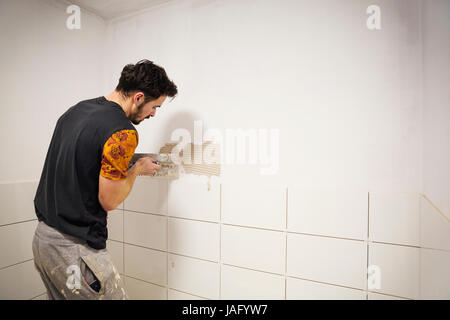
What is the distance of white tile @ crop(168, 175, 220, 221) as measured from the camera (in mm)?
1122

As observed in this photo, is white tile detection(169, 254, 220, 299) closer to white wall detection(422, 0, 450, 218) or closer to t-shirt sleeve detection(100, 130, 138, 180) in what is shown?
t-shirt sleeve detection(100, 130, 138, 180)

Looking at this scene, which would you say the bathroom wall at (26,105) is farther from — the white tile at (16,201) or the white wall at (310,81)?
the white wall at (310,81)

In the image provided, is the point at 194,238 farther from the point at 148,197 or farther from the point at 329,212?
the point at 329,212

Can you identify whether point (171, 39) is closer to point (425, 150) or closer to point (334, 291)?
point (425, 150)

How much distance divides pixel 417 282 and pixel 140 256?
1.29m

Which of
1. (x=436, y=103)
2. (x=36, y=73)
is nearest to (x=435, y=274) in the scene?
(x=436, y=103)

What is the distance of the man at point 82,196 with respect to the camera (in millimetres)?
750

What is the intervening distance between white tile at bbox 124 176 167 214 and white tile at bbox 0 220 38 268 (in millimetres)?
474

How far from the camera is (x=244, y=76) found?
1.06 metres

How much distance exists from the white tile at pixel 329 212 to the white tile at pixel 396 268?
0.08 meters

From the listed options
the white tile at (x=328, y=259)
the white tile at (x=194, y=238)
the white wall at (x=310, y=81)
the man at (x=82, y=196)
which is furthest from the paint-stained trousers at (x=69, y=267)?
the white tile at (x=328, y=259)

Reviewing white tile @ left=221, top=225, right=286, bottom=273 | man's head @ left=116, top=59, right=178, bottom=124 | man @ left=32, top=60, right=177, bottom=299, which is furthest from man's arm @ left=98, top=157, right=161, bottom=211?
white tile @ left=221, top=225, right=286, bottom=273

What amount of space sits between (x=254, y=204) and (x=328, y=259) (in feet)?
1.22

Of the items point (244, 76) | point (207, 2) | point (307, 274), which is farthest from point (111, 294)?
point (207, 2)
